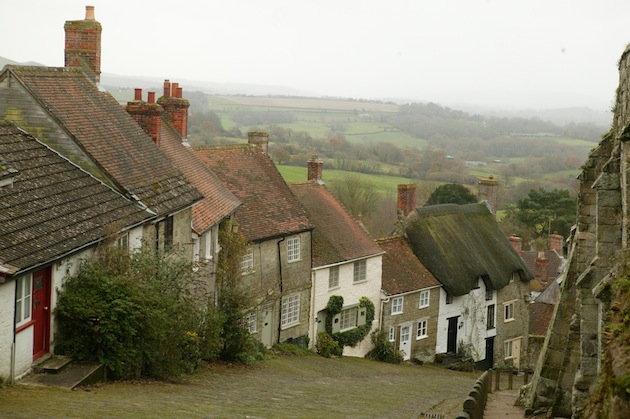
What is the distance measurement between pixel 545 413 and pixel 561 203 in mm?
53868

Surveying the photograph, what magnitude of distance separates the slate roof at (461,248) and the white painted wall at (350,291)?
386cm

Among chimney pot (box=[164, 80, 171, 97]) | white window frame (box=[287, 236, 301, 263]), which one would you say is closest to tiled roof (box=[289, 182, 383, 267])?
white window frame (box=[287, 236, 301, 263])

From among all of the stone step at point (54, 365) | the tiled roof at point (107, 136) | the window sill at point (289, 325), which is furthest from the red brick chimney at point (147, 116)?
the stone step at point (54, 365)

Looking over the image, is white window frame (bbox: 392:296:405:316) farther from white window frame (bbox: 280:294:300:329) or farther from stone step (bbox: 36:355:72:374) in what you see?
stone step (bbox: 36:355:72:374)

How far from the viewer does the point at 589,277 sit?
14.9 meters

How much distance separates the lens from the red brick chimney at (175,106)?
29.5 meters

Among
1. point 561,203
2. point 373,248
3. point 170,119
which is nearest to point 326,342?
point 373,248

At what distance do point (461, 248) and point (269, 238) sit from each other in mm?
12968

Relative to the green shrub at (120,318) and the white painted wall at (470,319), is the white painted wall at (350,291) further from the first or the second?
the green shrub at (120,318)

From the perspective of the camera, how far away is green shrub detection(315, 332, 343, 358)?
3294 centimetres

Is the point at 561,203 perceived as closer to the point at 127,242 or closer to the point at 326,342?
the point at 326,342

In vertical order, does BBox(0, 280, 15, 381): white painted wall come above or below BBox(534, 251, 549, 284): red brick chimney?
above

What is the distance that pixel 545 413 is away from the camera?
17453mm

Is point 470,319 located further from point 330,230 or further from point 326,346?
point 326,346
